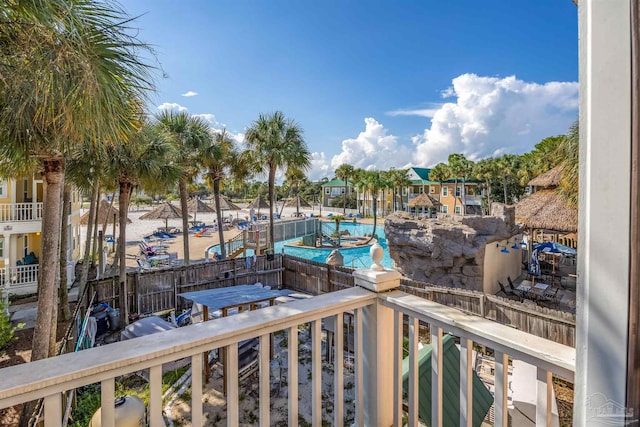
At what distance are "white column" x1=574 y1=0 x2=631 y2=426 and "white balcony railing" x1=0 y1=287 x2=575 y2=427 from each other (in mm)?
255

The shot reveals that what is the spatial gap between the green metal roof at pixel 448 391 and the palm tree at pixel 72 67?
3.15 metres

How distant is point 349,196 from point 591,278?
1842 inches

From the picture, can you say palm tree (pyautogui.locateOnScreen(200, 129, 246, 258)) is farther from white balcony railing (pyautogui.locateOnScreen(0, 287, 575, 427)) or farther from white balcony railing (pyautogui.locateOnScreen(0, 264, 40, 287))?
white balcony railing (pyautogui.locateOnScreen(0, 287, 575, 427))

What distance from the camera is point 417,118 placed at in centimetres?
2609

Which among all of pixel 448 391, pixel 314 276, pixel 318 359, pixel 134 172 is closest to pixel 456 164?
pixel 314 276

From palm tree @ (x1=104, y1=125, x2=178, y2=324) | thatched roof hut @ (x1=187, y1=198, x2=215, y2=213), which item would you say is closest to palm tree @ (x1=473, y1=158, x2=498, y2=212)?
thatched roof hut @ (x1=187, y1=198, x2=215, y2=213)

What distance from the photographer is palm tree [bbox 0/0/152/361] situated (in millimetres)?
1688

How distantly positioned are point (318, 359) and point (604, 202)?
4.91ft

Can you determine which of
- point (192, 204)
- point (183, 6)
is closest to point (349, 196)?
point (192, 204)

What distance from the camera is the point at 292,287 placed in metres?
11.7

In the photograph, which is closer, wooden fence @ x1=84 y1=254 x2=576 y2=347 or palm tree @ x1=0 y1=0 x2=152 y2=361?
palm tree @ x1=0 y1=0 x2=152 y2=361

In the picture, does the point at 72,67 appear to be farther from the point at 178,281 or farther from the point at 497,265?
the point at 497,265

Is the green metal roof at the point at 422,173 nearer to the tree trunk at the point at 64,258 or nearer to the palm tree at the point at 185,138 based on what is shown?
the palm tree at the point at 185,138

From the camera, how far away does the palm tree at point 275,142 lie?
1408cm
